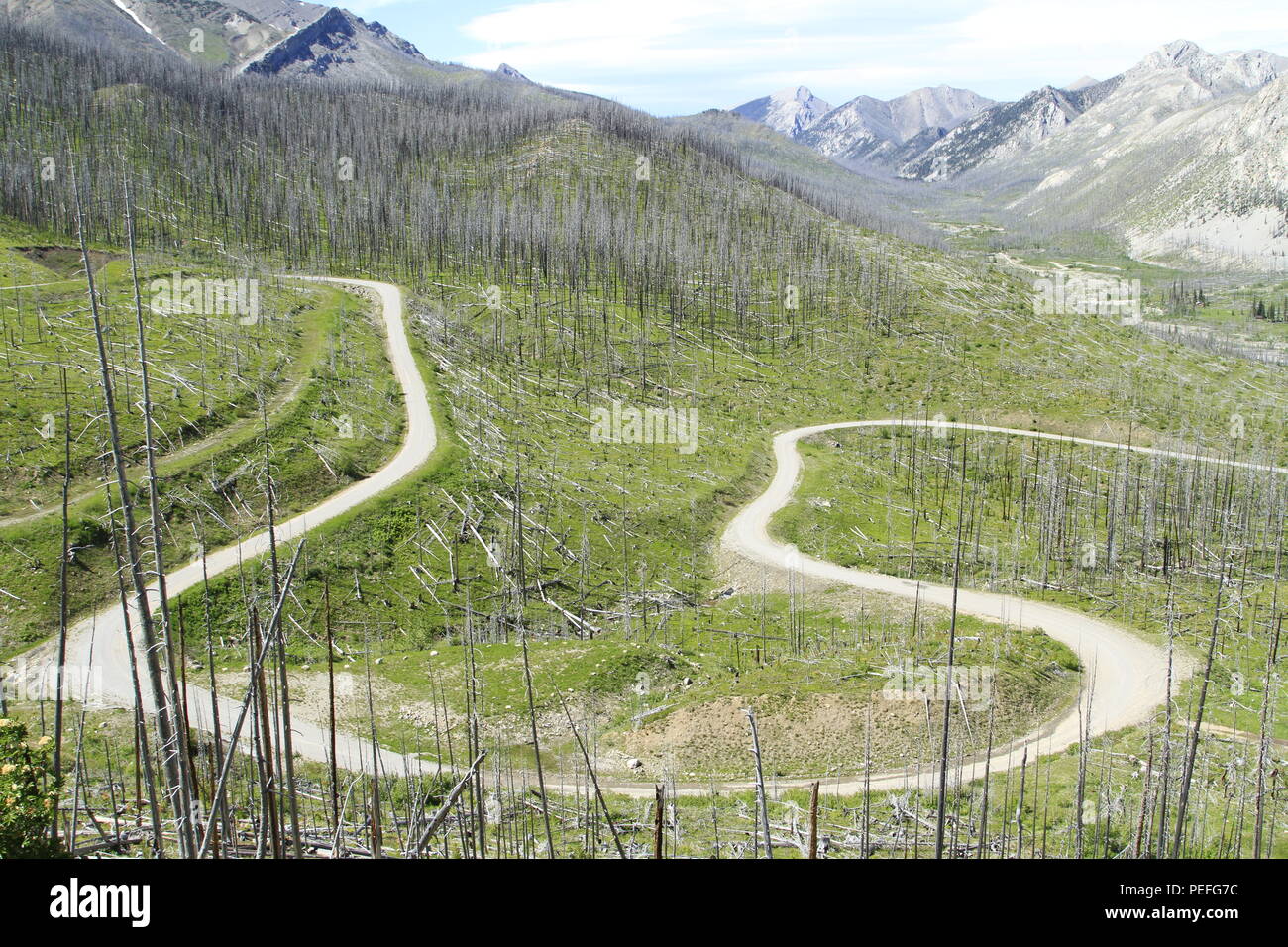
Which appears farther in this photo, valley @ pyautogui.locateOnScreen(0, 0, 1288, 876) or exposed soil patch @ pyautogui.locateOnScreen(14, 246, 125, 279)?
exposed soil patch @ pyautogui.locateOnScreen(14, 246, 125, 279)

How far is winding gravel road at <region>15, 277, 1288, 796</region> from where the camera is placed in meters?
32.4

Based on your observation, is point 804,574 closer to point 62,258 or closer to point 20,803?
point 20,803

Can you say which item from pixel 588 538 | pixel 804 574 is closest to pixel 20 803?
pixel 588 538

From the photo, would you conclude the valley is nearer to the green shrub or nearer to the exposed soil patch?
the green shrub

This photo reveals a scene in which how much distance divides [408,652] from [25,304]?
4337 centimetres

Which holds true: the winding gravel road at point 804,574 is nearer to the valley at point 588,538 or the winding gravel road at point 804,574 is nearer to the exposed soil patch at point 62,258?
the valley at point 588,538

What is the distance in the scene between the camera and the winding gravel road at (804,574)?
32.4 m

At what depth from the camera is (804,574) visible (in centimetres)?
5412

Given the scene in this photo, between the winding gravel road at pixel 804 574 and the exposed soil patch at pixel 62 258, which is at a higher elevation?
the exposed soil patch at pixel 62 258

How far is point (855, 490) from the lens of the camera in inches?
2800

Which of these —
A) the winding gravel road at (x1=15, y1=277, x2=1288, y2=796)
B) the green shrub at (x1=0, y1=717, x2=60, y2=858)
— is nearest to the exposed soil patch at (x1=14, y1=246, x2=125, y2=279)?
the winding gravel road at (x1=15, y1=277, x2=1288, y2=796)

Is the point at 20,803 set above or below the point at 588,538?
above

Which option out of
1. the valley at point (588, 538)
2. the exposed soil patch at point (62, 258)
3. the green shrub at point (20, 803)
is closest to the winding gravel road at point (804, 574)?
the valley at point (588, 538)

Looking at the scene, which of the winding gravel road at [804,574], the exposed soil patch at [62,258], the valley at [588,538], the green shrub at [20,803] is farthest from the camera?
the exposed soil patch at [62,258]
